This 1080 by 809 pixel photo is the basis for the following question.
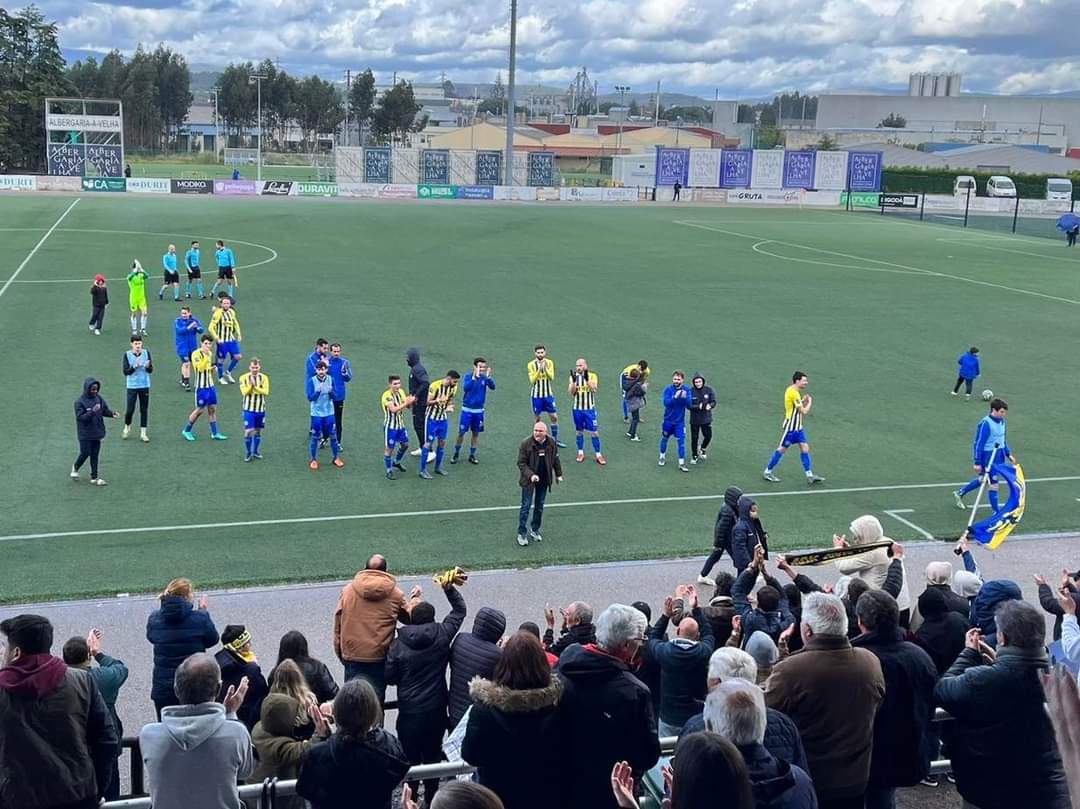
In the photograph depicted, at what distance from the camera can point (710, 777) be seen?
4.13m

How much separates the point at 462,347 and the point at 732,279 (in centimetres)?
1554

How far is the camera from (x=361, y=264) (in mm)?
39500

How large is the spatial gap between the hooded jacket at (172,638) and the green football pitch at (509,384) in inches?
172

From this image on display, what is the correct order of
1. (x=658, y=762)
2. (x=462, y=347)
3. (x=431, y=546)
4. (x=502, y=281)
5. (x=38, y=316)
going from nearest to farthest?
1. (x=658, y=762)
2. (x=431, y=546)
3. (x=462, y=347)
4. (x=38, y=316)
5. (x=502, y=281)

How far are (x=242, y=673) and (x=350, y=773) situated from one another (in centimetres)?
244

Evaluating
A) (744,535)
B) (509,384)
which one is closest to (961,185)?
(509,384)

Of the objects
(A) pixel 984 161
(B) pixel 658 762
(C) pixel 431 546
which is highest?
(A) pixel 984 161

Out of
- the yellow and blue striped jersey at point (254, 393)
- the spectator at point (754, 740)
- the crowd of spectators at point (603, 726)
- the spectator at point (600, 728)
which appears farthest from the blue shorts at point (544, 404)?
the spectator at point (754, 740)

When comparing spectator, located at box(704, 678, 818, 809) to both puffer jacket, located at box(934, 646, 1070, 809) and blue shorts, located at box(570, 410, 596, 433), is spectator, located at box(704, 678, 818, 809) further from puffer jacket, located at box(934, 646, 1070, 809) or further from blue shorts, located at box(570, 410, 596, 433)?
blue shorts, located at box(570, 410, 596, 433)

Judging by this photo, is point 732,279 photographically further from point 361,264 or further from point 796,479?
point 796,479

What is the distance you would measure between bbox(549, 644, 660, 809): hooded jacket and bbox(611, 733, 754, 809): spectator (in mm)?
1231

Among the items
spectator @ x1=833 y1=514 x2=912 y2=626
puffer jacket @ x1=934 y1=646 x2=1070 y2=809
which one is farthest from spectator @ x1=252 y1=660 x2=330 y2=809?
spectator @ x1=833 y1=514 x2=912 y2=626

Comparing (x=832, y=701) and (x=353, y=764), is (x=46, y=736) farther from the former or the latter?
(x=832, y=701)

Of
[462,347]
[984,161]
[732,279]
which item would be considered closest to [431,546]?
[462,347]
